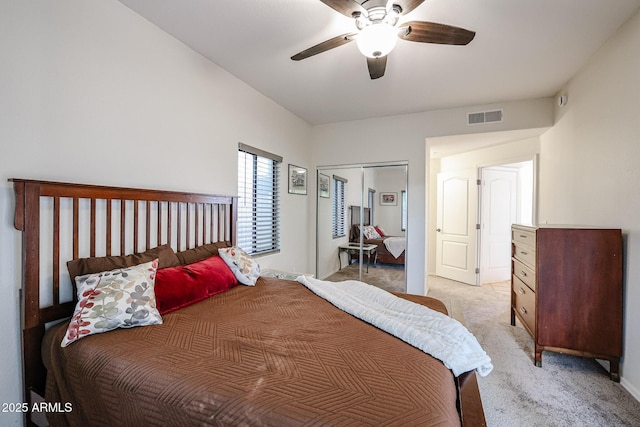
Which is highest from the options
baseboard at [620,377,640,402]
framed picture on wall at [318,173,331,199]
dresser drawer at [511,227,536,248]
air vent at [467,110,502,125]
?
air vent at [467,110,502,125]

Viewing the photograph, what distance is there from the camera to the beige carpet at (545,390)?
5.64 feet

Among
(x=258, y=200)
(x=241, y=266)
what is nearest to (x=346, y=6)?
(x=241, y=266)

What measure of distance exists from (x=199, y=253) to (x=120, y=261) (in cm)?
64

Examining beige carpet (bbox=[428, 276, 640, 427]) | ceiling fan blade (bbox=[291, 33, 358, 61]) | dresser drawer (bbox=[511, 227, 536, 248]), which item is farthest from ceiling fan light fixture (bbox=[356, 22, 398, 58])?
beige carpet (bbox=[428, 276, 640, 427])

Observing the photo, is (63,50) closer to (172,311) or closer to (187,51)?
(187,51)

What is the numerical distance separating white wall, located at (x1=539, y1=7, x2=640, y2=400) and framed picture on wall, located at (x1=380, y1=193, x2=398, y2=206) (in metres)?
1.91

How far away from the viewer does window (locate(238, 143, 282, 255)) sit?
125 inches

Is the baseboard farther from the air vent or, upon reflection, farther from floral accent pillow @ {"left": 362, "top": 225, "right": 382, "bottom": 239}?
the air vent

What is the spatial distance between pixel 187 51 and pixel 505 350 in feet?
13.1

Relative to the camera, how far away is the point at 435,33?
5.51ft

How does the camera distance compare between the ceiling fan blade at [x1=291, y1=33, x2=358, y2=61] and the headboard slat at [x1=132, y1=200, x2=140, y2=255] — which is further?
the headboard slat at [x1=132, y1=200, x2=140, y2=255]

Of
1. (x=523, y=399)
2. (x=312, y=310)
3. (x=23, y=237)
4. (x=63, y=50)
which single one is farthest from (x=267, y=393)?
(x=63, y=50)

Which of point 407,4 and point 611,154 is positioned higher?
point 407,4

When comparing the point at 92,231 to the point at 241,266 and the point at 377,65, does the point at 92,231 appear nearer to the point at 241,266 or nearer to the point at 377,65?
the point at 241,266
